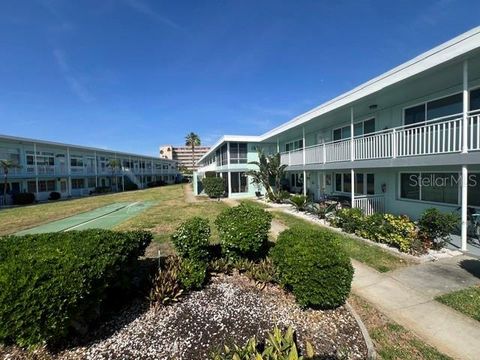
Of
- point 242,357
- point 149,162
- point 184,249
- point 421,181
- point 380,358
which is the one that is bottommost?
point 380,358

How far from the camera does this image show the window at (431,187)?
938cm

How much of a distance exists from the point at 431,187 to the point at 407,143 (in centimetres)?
242

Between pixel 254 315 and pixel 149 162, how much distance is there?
60.1 m

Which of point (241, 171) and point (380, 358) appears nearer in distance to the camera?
point (380, 358)

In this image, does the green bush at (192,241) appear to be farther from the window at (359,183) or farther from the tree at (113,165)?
the tree at (113,165)

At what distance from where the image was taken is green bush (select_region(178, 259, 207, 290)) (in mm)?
4699

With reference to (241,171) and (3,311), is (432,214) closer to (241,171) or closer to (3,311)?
(3,311)

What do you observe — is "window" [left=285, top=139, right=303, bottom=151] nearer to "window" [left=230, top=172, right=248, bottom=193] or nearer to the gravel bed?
"window" [left=230, top=172, right=248, bottom=193]

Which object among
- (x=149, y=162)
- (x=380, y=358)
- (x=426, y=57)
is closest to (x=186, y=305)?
(x=380, y=358)

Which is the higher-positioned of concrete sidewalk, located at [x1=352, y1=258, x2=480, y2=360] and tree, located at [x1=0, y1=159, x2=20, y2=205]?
tree, located at [x1=0, y1=159, x2=20, y2=205]

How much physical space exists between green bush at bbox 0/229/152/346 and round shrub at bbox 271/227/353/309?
2.89 metres

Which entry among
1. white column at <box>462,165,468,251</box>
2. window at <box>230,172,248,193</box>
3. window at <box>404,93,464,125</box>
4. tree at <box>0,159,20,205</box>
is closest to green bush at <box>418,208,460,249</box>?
white column at <box>462,165,468,251</box>

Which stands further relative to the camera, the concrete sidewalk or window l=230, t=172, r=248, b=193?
window l=230, t=172, r=248, b=193

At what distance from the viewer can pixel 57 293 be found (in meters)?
2.75
